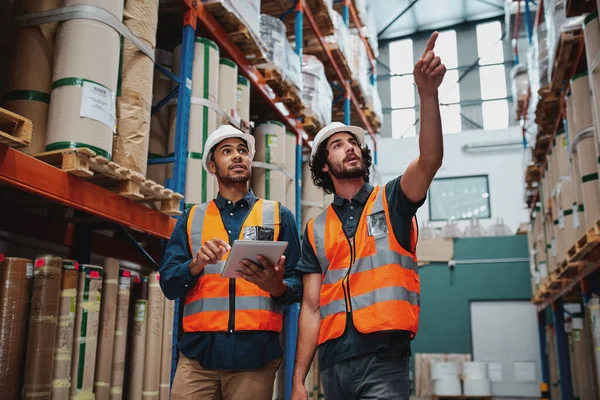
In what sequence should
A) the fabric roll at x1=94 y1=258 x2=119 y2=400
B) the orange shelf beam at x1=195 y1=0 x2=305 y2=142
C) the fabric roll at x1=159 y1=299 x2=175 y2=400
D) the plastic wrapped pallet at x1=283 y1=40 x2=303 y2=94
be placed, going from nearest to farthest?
the fabric roll at x1=94 y1=258 x2=119 y2=400 → the fabric roll at x1=159 y1=299 x2=175 y2=400 → the orange shelf beam at x1=195 y1=0 x2=305 y2=142 → the plastic wrapped pallet at x1=283 y1=40 x2=303 y2=94

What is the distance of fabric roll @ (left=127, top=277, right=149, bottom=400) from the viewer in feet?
14.4

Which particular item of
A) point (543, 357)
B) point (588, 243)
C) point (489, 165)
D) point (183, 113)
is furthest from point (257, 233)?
point (489, 165)

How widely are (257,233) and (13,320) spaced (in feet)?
4.94

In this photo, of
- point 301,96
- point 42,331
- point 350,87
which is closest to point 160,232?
point 42,331

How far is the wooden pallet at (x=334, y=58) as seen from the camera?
31.0 feet

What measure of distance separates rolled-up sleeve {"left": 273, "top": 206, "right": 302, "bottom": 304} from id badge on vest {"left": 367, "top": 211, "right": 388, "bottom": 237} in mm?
532

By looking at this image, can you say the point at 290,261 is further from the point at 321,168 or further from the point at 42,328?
the point at 42,328

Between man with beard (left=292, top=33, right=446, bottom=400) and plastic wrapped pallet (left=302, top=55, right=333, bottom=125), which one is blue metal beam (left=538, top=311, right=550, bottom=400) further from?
man with beard (left=292, top=33, right=446, bottom=400)

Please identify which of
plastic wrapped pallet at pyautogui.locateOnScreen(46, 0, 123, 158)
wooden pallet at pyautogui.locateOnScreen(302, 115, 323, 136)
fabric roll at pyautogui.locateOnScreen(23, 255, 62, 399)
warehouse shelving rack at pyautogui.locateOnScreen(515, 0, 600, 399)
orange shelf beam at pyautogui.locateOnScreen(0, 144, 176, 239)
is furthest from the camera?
wooden pallet at pyautogui.locateOnScreen(302, 115, 323, 136)

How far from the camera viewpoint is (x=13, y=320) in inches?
129

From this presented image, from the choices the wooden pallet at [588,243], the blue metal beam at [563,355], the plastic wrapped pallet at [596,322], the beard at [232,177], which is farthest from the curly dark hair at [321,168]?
the blue metal beam at [563,355]

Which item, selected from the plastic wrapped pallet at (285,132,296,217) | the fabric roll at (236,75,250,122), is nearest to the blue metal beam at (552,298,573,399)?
the plastic wrapped pallet at (285,132,296,217)

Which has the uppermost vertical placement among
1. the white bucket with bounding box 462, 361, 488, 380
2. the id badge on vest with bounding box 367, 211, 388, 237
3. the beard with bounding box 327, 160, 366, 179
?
the beard with bounding box 327, 160, 366, 179

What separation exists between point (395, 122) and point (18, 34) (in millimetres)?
18199
